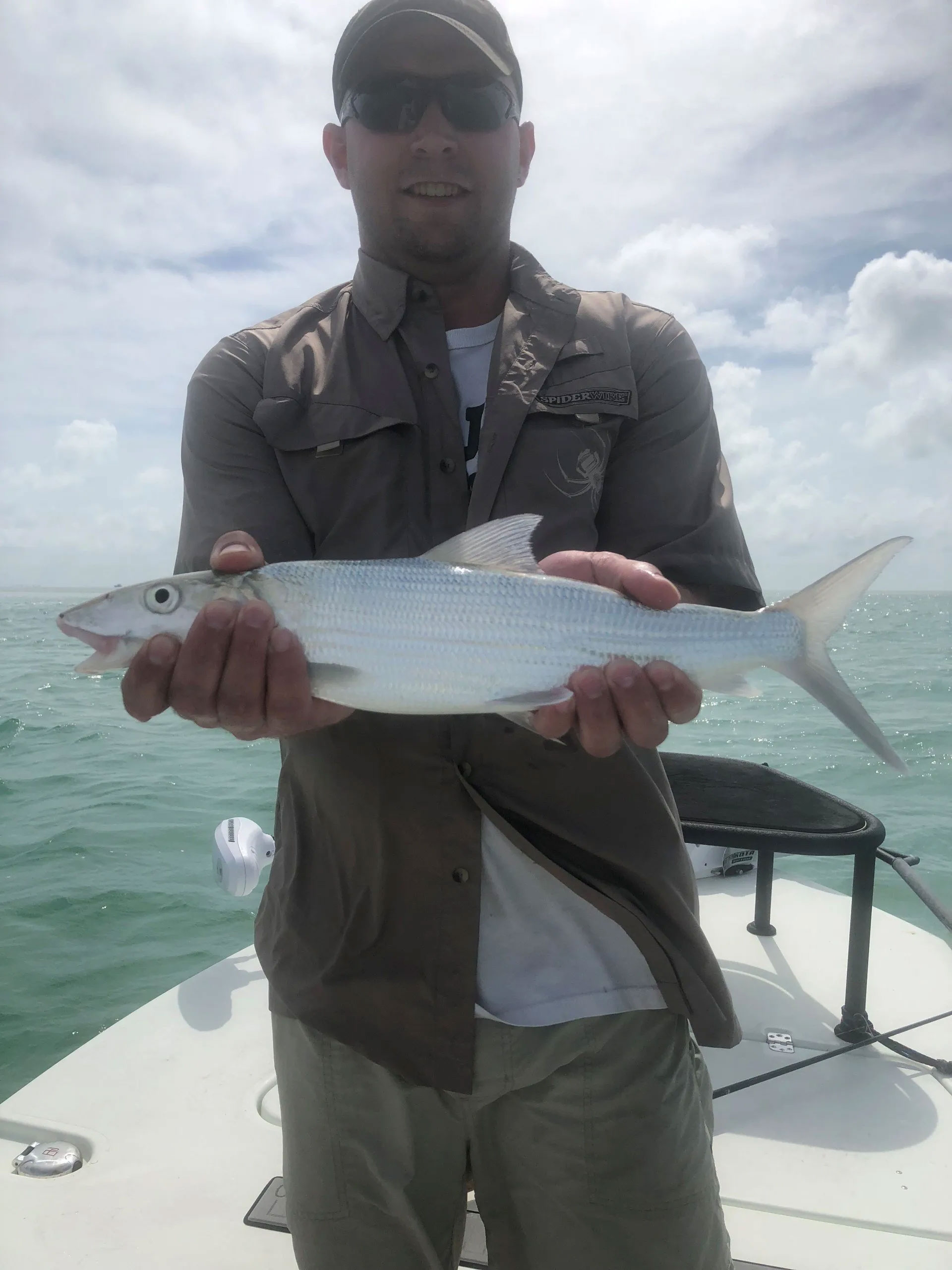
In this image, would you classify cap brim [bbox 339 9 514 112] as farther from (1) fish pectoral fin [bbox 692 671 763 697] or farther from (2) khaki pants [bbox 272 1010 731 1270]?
(2) khaki pants [bbox 272 1010 731 1270]

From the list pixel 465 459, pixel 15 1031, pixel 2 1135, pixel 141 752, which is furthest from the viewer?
pixel 141 752

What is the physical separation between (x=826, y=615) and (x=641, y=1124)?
163 centimetres

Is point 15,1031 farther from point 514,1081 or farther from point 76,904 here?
point 514,1081

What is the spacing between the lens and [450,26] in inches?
109

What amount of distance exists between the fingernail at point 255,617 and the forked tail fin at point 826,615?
1578 millimetres

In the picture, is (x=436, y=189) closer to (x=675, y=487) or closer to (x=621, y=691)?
(x=675, y=487)

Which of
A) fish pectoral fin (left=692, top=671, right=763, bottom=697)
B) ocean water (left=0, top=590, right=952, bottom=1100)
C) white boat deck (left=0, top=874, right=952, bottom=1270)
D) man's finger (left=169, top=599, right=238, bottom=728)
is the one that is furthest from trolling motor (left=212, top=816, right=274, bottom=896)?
fish pectoral fin (left=692, top=671, right=763, bottom=697)

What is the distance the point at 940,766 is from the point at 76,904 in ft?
48.6

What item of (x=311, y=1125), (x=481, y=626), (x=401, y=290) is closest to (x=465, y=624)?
(x=481, y=626)

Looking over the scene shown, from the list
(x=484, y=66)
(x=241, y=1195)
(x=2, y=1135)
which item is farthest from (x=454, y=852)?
(x=2, y=1135)

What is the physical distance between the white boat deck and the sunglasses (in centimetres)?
416

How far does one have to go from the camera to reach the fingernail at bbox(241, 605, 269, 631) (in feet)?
8.10

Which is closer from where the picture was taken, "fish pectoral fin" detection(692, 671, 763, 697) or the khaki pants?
the khaki pants

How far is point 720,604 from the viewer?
2846mm
